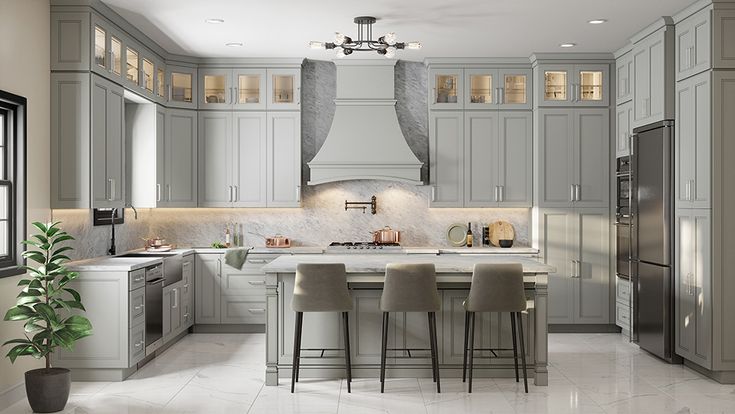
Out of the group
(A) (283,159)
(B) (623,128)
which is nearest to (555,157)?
(B) (623,128)

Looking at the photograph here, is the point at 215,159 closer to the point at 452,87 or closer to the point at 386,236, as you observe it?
the point at 386,236

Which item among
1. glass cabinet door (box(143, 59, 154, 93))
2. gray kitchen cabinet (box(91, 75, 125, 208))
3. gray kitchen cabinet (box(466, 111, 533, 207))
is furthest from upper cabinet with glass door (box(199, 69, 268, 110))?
gray kitchen cabinet (box(466, 111, 533, 207))

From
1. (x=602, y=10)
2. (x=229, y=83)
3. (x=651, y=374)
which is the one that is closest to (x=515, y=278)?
(x=651, y=374)

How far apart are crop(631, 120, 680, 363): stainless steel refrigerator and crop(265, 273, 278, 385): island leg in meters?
3.32

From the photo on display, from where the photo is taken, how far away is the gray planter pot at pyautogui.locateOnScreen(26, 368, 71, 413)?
484 cm

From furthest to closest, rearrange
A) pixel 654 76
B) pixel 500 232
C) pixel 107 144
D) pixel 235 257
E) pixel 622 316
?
pixel 500 232, pixel 235 257, pixel 622 316, pixel 654 76, pixel 107 144

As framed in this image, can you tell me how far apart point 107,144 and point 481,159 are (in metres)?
4.02

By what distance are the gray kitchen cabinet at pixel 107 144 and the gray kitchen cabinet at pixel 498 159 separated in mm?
3711

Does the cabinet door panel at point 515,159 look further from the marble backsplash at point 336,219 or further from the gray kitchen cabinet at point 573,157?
the marble backsplash at point 336,219

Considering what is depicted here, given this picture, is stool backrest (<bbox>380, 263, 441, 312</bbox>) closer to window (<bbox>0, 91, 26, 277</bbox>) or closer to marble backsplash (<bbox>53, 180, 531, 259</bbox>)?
window (<bbox>0, 91, 26, 277</bbox>)

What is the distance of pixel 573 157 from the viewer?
7953 mm

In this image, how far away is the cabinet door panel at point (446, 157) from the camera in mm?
8125

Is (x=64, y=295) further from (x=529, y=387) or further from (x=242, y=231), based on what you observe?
(x=529, y=387)

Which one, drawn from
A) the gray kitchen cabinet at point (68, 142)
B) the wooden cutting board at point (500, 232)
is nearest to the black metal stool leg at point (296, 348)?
the gray kitchen cabinet at point (68, 142)
